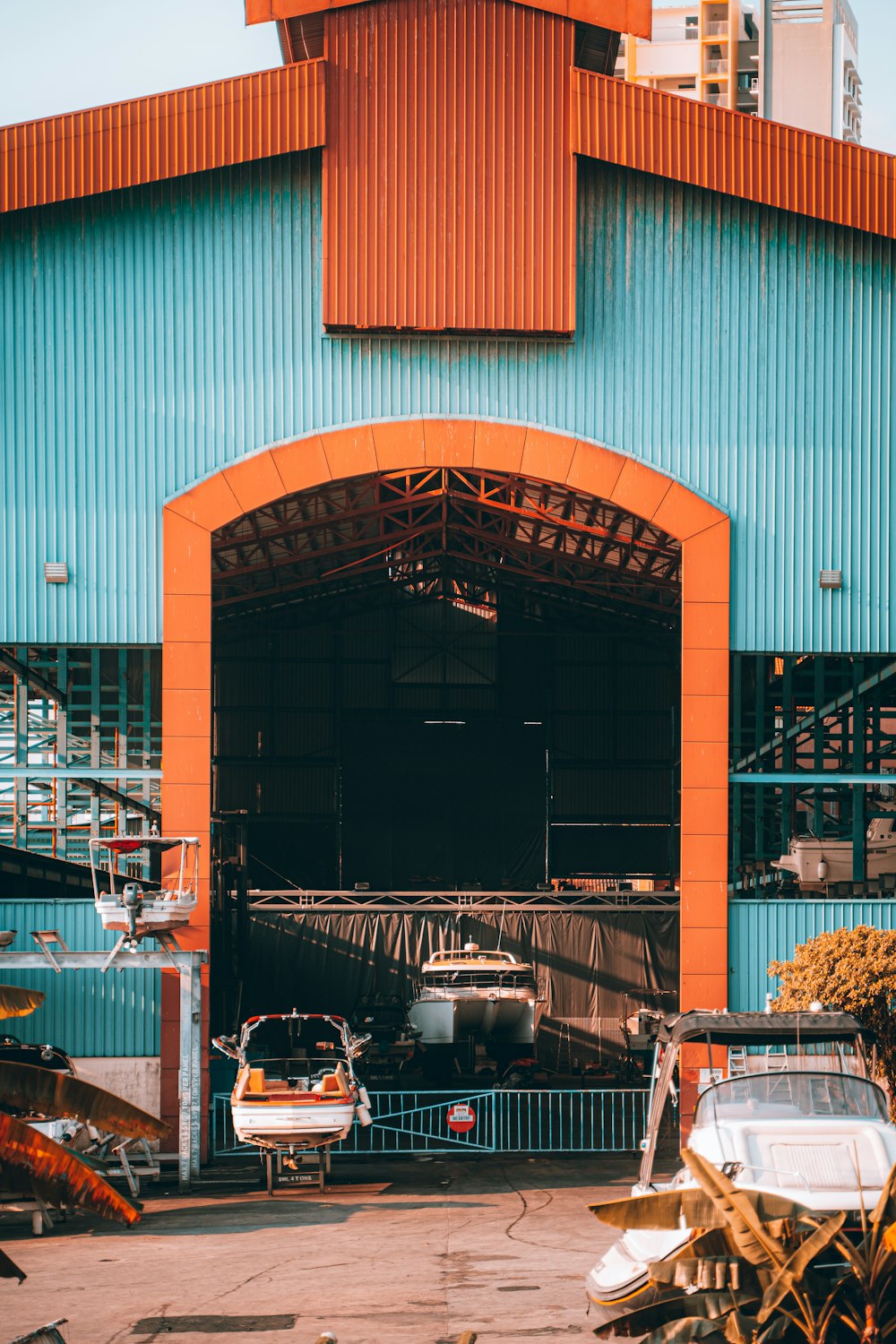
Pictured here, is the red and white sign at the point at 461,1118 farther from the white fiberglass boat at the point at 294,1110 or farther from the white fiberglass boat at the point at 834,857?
the white fiberglass boat at the point at 834,857

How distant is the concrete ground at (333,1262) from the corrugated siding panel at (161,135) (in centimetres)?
1529

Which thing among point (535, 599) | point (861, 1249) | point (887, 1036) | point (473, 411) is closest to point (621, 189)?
point (473, 411)

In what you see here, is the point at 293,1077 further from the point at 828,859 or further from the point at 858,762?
the point at 828,859

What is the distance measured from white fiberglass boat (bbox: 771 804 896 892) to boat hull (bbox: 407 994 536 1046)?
23.4ft

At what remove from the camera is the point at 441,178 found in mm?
25531

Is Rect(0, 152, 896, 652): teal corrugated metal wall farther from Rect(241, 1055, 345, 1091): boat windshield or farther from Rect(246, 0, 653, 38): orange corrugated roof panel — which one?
Rect(241, 1055, 345, 1091): boat windshield

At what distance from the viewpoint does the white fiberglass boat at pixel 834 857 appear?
3553 cm

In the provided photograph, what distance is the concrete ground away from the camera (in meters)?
14.3

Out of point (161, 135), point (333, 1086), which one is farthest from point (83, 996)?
point (161, 135)

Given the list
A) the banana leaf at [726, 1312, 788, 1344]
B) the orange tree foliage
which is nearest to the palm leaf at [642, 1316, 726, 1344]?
the banana leaf at [726, 1312, 788, 1344]

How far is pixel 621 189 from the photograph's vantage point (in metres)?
26.2

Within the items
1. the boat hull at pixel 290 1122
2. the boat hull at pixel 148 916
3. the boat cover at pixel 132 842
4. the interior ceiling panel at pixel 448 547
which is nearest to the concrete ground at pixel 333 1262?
the boat hull at pixel 290 1122

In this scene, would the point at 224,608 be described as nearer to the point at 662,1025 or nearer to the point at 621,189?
the point at 621,189

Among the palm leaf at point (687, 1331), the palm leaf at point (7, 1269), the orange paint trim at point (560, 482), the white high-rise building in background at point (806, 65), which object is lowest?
the palm leaf at point (687, 1331)
